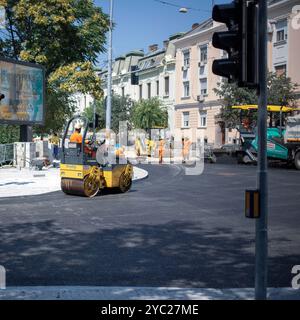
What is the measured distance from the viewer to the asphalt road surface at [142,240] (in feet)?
18.8

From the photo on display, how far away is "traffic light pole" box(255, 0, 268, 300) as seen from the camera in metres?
4.16

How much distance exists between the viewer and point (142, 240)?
7613 millimetres

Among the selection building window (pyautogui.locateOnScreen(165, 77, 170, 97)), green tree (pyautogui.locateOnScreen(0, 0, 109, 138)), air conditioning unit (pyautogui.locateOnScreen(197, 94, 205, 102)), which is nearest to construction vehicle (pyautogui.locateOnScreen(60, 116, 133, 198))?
green tree (pyautogui.locateOnScreen(0, 0, 109, 138))

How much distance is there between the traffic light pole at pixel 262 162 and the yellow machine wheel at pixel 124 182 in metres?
9.49

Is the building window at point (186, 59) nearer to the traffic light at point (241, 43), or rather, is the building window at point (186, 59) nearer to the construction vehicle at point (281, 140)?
the construction vehicle at point (281, 140)

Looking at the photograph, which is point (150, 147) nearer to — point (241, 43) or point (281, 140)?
point (281, 140)

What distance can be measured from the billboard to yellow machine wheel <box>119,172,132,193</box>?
33.0ft

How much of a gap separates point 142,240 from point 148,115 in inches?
1482

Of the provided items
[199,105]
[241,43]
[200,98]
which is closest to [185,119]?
[199,105]

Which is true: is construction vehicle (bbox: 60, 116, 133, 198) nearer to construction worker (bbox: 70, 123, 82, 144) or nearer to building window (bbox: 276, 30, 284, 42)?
construction worker (bbox: 70, 123, 82, 144)

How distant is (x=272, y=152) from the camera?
22.2m

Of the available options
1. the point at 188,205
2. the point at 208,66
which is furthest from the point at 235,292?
the point at 208,66
